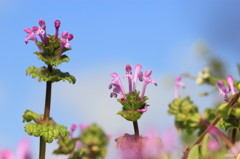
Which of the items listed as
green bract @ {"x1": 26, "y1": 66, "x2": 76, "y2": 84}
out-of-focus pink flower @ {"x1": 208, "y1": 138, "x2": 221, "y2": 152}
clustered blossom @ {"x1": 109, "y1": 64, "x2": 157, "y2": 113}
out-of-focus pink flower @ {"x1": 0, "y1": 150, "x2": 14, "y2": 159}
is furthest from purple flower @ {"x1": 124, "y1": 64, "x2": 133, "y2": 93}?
out-of-focus pink flower @ {"x1": 0, "y1": 150, "x2": 14, "y2": 159}

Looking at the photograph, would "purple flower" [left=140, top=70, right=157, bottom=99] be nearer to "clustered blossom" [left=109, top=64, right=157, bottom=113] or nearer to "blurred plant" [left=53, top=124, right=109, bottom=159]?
"clustered blossom" [left=109, top=64, right=157, bottom=113]

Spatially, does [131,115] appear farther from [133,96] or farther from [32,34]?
[32,34]

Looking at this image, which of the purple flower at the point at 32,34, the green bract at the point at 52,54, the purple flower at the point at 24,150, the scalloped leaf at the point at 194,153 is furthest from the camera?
the purple flower at the point at 32,34

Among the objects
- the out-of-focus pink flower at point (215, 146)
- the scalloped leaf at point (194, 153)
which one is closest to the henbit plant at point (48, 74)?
the scalloped leaf at point (194, 153)

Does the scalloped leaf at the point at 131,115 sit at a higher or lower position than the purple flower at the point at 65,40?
lower

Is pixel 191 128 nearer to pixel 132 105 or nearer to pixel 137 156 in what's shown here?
pixel 132 105

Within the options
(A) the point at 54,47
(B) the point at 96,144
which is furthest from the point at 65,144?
(B) the point at 96,144

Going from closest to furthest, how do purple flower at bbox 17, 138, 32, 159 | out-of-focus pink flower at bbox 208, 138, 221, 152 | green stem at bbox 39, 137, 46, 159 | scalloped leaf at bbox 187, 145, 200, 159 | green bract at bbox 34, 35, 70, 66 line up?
purple flower at bbox 17, 138, 32, 159 → scalloped leaf at bbox 187, 145, 200, 159 → green stem at bbox 39, 137, 46, 159 → green bract at bbox 34, 35, 70, 66 → out-of-focus pink flower at bbox 208, 138, 221, 152

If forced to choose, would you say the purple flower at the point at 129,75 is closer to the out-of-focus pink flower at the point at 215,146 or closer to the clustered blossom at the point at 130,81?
the clustered blossom at the point at 130,81
